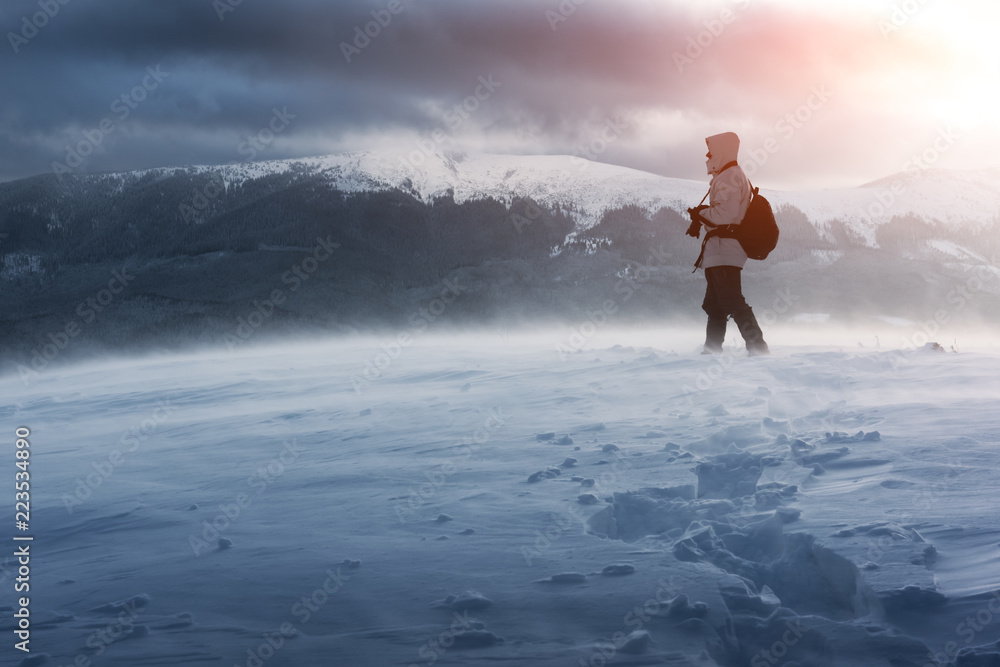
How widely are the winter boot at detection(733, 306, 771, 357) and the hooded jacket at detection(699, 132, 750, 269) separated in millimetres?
547

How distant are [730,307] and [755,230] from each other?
0.91 m

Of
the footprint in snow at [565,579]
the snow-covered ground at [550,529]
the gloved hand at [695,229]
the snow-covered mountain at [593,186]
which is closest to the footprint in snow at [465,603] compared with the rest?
the snow-covered ground at [550,529]

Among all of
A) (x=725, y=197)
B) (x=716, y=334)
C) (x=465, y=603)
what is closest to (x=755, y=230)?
(x=725, y=197)

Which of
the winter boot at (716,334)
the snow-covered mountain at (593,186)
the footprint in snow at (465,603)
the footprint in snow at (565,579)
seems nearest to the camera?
the footprint in snow at (465,603)

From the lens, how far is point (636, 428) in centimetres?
510

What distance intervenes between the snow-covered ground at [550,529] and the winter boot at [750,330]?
1.39 meters

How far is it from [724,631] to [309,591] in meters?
1.64

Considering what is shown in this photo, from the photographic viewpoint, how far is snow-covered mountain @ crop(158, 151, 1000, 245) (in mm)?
63156

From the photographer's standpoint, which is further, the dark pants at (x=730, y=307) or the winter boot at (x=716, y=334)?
the winter boot at (x=716, y=334)

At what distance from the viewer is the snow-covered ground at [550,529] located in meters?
2.54

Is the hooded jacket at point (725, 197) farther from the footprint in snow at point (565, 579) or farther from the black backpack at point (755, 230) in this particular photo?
the footprint in snow at point (565, 579)

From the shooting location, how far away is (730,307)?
8148 mm

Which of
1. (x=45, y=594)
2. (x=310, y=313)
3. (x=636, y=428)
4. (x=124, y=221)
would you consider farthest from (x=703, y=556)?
(x=124, y=221)

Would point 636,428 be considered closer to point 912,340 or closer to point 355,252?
point 912,340
